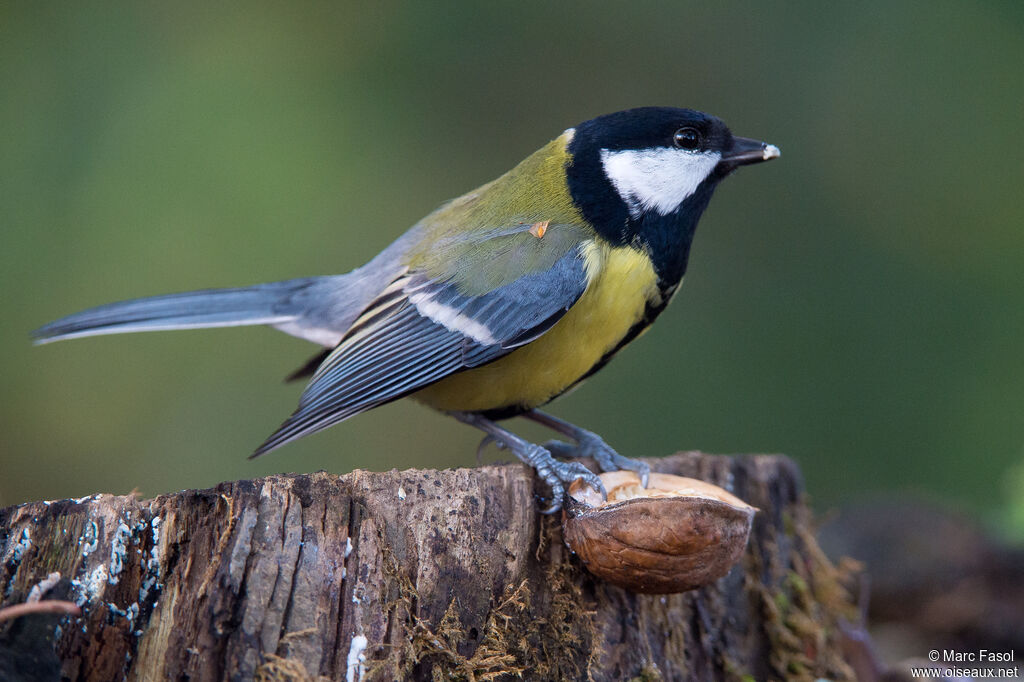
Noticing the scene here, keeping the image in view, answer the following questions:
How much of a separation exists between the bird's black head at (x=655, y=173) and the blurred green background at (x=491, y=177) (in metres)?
2.33

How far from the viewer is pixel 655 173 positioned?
8.57 feet

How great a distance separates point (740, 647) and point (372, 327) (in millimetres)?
1349

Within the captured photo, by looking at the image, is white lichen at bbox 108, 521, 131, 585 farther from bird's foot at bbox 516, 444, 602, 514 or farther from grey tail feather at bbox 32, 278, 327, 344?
grey tail feather at bbox 32, 278, 327, 344

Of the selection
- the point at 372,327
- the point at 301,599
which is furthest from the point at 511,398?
the point at 301,599

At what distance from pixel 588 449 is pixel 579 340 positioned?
0.37 m

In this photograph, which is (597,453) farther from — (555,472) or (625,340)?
(555,472)

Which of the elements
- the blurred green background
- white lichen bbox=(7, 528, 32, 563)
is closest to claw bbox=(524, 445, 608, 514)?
white lichen bbox=(7, 528, 32, 563)

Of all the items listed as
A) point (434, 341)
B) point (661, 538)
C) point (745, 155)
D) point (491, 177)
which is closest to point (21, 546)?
→ point (434, 341)

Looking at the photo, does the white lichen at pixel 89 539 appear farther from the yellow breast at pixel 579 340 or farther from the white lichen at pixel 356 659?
the yellow breast at pixel 579 340

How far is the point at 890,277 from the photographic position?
5.07 m

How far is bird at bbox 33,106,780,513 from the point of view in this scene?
2.39 m

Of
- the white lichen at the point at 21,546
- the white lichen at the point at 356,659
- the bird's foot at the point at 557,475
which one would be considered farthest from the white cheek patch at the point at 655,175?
the white lichen at the point at 21,546

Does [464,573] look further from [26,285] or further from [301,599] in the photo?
[26,285]

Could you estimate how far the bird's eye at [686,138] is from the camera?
2652 mm
